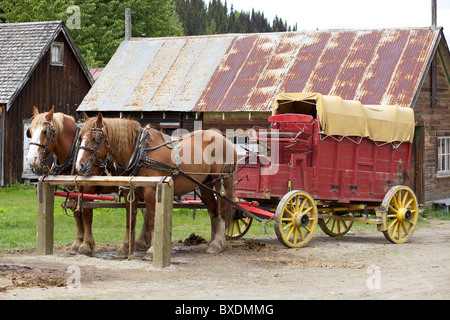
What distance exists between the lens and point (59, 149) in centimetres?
1049

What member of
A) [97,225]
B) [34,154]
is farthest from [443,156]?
[34,154]

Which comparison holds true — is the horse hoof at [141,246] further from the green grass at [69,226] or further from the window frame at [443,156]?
the window frame at [443,156]

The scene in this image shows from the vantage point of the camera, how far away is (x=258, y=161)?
469 inches

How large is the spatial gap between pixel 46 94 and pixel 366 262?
1793 centimetres

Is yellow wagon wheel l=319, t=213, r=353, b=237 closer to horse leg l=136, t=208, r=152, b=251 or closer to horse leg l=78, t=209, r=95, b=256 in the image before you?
horse leg l=136, t=208, r=152, b=251

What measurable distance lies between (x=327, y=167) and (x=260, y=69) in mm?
9609

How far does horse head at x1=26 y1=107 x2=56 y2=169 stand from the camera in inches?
390

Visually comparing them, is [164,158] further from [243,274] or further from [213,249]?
[243,274]

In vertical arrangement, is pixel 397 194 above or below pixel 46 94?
below

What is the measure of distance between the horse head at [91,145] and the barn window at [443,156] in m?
13.0

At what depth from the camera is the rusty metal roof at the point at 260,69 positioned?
1945 cm
